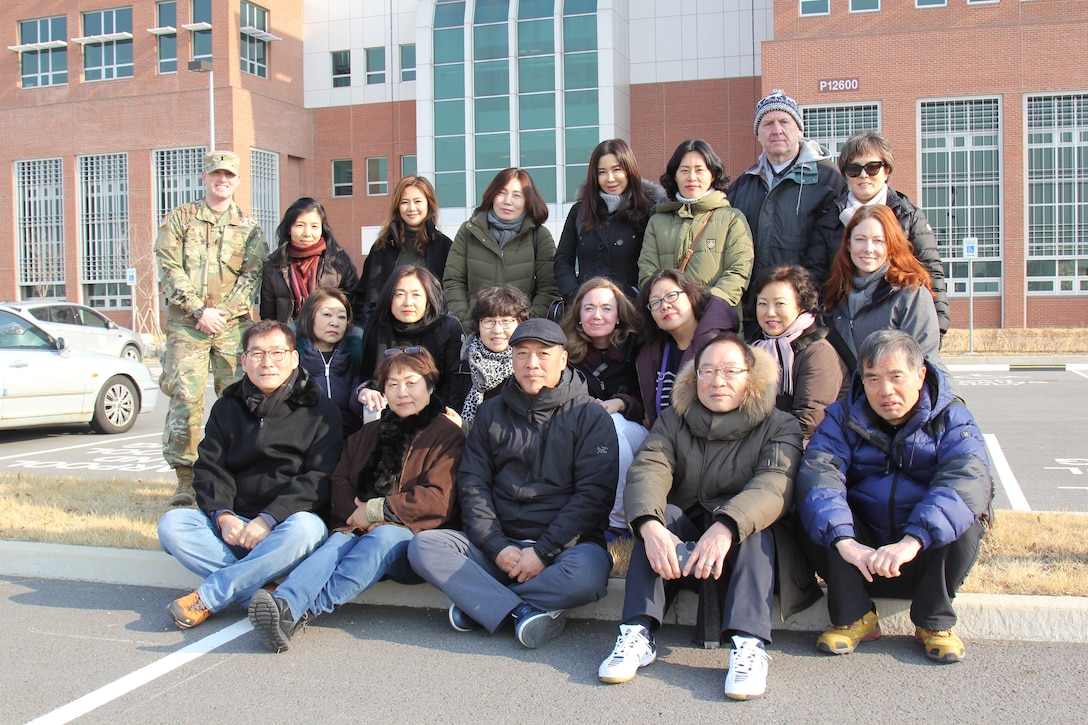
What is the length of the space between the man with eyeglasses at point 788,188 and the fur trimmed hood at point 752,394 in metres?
1.51

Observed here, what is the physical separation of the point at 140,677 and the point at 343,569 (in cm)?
102

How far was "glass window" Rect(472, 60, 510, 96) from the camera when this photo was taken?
37.7 metres

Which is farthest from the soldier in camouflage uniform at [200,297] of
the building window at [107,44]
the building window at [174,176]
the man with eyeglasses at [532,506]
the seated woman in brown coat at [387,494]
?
the building window at [107,44]

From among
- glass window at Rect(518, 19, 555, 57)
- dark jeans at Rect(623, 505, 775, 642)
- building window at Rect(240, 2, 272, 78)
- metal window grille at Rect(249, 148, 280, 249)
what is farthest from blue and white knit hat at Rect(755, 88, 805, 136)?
building window at Rect(240, 2, 272, 78)

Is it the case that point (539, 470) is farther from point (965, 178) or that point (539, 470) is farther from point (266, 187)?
point (266, 187)

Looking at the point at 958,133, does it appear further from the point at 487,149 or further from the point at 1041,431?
the point at 1041,431

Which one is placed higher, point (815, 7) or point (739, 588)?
point (815, 7)

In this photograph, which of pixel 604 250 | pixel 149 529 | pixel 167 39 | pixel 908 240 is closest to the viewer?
pixel 908 240

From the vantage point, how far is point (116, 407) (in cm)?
1277

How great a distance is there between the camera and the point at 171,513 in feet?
16.2

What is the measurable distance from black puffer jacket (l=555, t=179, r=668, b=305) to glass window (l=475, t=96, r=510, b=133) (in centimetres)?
3214

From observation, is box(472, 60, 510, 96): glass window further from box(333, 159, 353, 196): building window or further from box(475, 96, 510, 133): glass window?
box(333, 159, 353, 196): building window

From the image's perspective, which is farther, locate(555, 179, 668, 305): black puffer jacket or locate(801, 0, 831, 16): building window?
locate(801, 0, 831, 16): building window

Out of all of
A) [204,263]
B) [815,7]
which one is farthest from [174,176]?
[204,263]
